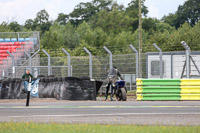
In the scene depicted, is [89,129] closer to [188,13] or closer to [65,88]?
[65,88]

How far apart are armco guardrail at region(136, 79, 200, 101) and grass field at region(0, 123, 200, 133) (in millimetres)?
10841

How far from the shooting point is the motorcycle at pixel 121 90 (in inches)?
869

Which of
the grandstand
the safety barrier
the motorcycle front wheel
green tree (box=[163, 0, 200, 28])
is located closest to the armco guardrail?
the motorcycle front wheel

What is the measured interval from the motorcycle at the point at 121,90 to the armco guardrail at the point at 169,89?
618 mm

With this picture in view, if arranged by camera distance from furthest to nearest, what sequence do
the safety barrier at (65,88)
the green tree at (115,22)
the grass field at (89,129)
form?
the green tree at (115,22) → the safety barrier at (65,88) → the grass field at (89,129)

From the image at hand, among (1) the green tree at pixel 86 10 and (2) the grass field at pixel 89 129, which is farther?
(1) the green tree at pixel 86 10

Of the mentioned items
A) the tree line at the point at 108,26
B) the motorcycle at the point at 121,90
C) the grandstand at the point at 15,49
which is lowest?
the motorcycle at the point at 121,90

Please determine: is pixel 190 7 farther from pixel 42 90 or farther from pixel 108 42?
pixel 42 90

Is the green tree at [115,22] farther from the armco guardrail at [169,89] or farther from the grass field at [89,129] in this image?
the grass field at [89,129]

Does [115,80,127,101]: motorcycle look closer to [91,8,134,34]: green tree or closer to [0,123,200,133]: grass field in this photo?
[0,123,200,133]: grass field

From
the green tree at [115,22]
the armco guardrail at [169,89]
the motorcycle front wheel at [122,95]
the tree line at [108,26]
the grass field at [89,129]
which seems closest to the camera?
the grass field at [89,129]

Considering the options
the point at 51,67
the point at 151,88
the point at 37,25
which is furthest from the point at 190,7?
the point at 151,88

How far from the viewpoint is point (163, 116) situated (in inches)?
534

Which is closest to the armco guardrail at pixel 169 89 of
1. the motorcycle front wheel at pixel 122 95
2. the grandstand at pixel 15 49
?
the motorcycle front wheel at pixel 122 95
